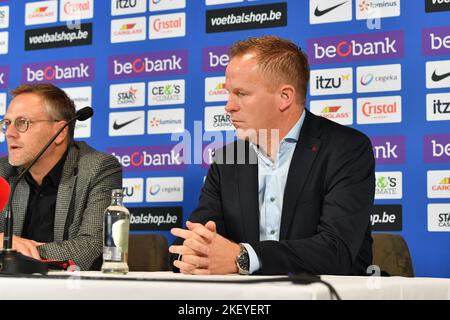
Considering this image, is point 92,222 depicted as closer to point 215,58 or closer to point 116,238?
point 116,238

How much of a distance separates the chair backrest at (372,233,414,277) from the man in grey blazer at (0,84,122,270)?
999mm

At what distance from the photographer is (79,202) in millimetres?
2535

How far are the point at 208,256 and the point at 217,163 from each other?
A: 72 cm

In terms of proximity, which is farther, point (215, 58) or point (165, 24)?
point (165, 24)

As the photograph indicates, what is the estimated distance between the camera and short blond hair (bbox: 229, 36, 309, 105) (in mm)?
2209

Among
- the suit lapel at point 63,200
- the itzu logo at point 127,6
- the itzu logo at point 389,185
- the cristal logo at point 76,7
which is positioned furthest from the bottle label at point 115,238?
the cristal logo at point 76,7

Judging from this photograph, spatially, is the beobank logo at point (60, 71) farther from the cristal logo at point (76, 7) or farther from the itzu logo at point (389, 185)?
the itzu logo at point (389, 185)

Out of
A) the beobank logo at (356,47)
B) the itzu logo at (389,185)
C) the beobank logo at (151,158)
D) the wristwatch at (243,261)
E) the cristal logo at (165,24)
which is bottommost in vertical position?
the wristwatch at (243,261)

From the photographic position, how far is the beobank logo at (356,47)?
2.98m

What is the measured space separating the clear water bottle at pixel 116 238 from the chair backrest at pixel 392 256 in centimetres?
112

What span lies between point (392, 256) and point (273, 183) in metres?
0.57

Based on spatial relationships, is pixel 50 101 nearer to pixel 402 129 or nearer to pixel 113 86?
pixel 113 86

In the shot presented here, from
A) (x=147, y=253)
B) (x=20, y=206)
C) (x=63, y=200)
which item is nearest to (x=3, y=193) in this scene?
(x=63, y=200)
